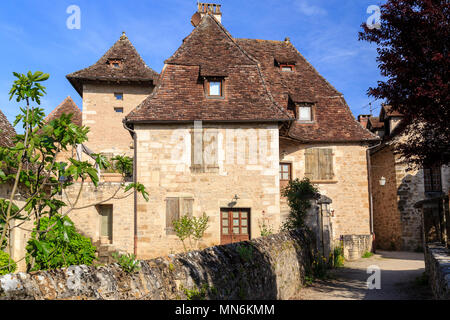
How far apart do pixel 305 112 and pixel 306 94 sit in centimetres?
90

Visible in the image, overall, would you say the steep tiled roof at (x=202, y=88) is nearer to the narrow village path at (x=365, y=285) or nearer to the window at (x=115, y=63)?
the narrow village path at (x=365, y=285)

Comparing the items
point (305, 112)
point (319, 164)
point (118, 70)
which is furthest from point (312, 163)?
point (118, 70)

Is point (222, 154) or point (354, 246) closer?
point (222, 154)

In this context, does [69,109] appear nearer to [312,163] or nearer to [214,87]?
[214,87]

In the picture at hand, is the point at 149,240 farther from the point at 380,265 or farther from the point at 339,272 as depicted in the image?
the point at 380,265

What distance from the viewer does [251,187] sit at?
14.8 m

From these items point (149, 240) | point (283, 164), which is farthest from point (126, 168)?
point (283, 164)

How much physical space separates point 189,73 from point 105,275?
13172 mm

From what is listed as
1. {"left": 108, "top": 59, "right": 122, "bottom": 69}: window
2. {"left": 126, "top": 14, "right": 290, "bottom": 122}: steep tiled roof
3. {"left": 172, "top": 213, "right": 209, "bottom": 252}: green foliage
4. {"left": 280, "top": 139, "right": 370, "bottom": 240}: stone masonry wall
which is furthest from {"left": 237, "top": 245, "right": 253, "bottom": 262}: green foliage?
{"left": 108, "top": 59, "right": 122, "bottom": 69}: window

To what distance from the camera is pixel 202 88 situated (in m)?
15.6

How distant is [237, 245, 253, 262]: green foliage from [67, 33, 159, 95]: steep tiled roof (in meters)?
17.6

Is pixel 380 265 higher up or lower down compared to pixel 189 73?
lower down

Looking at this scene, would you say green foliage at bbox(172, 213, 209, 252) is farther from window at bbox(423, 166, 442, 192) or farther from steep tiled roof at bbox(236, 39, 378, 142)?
window at bbox(423, 166, 442, 192)

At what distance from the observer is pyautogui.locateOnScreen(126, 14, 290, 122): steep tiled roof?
1477 cm
